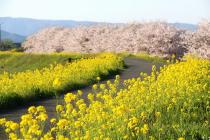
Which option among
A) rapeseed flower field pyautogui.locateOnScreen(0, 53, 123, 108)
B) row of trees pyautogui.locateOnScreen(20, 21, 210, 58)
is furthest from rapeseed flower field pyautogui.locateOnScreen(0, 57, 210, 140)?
row of trees pyautogui.locateOnScreen(20, 21, 210, 58)

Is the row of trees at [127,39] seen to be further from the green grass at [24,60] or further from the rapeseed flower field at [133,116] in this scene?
the rapeseed flower field at [133,116]

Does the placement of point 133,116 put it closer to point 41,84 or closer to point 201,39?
point 41,84

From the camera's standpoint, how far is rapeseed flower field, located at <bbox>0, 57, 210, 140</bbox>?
8.31 m

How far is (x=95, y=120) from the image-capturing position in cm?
970

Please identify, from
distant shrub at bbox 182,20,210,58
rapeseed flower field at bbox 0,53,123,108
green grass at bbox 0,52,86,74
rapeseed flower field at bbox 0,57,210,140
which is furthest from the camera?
green grass at bbox 0,52,86,74

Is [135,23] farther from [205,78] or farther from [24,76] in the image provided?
[205,78]

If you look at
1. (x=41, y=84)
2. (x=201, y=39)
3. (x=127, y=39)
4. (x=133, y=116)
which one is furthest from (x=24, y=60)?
(x=133, y=116)

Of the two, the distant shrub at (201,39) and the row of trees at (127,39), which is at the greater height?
the distant shrub at (201,39)

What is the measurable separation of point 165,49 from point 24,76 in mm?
26492

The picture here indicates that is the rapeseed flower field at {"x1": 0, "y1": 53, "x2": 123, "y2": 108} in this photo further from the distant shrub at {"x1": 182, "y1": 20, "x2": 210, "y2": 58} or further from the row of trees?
the row of trees

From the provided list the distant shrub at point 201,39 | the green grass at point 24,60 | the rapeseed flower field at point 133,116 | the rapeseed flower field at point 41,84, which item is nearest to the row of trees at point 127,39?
the distant shrub at point 201,39

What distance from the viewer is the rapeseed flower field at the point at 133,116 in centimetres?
831

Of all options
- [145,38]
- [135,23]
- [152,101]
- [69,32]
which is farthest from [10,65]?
[152,101]

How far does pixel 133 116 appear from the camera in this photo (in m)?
10.4
